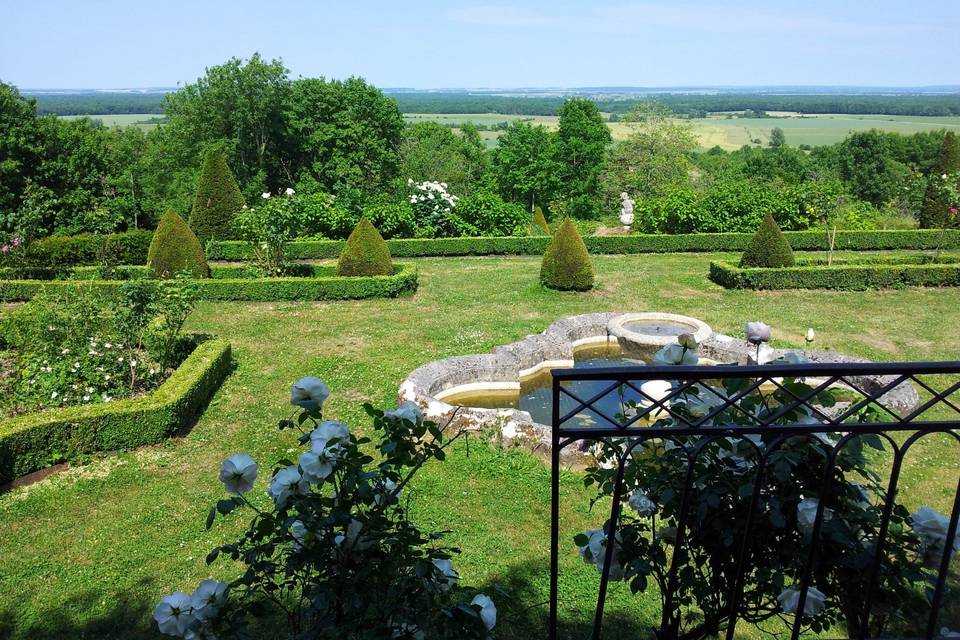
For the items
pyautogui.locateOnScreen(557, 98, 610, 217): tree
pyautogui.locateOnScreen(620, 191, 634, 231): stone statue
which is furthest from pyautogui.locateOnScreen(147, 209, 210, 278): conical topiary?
pyautogui.locateOnScreen(557, 98, 610, 217): tree

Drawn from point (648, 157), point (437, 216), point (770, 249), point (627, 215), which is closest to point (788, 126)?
point (648, 157)

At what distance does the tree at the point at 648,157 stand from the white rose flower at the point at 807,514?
114ft

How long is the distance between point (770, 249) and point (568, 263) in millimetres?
4614

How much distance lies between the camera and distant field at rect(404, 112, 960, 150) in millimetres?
84062

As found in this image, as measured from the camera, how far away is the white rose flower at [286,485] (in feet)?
6.77

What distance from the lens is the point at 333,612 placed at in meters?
2.17

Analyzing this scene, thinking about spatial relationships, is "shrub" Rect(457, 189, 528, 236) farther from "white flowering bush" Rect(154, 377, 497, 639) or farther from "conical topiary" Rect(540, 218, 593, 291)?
"white flowering bush" Rect(154, 377, 497, 639)

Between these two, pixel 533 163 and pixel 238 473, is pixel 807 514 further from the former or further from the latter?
pixel 533 163

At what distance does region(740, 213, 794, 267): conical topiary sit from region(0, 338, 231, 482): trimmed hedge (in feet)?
39.2

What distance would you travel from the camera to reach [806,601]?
7.04 feet

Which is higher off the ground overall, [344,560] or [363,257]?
[344,560]

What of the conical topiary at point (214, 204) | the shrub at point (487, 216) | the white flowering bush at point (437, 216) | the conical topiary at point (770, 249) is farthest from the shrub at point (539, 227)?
the conical topiary at point (214, 204)

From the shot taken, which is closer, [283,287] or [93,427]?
[93,427]

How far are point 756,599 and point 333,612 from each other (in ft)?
4.89
